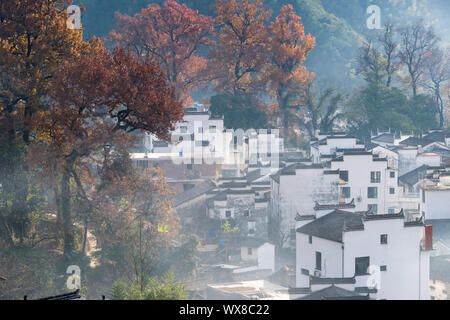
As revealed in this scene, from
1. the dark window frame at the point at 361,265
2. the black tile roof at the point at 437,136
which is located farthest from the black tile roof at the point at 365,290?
the black tile roof at the point at 437,136

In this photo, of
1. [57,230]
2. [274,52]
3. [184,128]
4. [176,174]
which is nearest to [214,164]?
[176,174]

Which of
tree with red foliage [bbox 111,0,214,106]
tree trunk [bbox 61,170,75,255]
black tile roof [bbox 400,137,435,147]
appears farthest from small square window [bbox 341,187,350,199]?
tree with red foliage [bbox 111,0,214,106]

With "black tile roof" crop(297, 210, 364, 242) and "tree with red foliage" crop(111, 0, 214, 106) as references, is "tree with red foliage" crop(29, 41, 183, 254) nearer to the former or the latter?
"black tile roof" crop(297, 210, 364, 242)

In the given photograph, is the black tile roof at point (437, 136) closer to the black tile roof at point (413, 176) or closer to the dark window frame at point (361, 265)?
the black tile roof at point (413, 176)

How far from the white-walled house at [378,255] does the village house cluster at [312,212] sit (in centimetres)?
3

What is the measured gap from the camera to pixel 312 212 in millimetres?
24438

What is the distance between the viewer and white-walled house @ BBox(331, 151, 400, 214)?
25.7 meters

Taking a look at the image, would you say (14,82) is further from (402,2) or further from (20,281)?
(402,2)

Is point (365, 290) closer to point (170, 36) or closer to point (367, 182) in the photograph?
point (367, 182)

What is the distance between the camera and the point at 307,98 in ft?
126

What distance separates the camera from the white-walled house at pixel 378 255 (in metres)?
16.3

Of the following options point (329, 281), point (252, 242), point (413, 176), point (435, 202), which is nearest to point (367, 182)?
point (435, 202)

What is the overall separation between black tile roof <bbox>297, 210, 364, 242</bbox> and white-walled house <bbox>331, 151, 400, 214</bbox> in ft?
23.8
